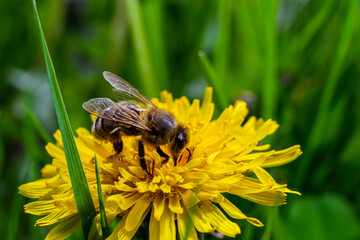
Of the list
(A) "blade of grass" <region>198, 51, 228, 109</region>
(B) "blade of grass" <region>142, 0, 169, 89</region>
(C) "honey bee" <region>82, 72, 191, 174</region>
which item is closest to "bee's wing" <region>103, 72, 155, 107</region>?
(C) "honey bee" <region>82, 72, 191, 174</region>

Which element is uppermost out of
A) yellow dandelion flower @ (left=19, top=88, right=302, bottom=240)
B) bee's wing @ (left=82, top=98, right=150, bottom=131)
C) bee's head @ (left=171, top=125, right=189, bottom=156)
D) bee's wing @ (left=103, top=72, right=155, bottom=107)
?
bee's wing @ (left=103, top=72, right=155, bottom=107)

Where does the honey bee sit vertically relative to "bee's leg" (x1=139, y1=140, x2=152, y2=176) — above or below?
above

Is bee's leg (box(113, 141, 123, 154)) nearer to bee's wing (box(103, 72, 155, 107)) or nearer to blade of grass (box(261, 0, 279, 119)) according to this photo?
bee's wing (box(103, 72, 155, 107))

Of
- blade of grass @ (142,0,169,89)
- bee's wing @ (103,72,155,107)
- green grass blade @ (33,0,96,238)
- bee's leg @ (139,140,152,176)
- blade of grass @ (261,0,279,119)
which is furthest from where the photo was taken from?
blade of grass @ (142,0,169,89)

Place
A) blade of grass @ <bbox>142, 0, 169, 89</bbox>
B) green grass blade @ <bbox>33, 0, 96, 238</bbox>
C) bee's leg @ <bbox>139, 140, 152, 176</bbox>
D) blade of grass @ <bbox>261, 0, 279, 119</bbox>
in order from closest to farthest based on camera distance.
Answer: green grass blade @ <bbox>33, 0, 96, 238</bbox>
bee's leg @ <bbox>139, 140, 152, 176</bbox>
blade of grass @ <bbox>261, 0, 279, 119</bbox>
blade of grass @ <bbox>142, 0, 169, 89</bbox>

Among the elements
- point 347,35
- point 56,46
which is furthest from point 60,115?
point 56,46

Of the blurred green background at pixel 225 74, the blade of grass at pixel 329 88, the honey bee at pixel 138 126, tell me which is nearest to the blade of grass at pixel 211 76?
the blurred green background at pixel 225 74

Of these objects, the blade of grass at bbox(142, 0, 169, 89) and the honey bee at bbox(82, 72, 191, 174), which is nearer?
the honey bee at bbox(82, 72, 191, 174)
